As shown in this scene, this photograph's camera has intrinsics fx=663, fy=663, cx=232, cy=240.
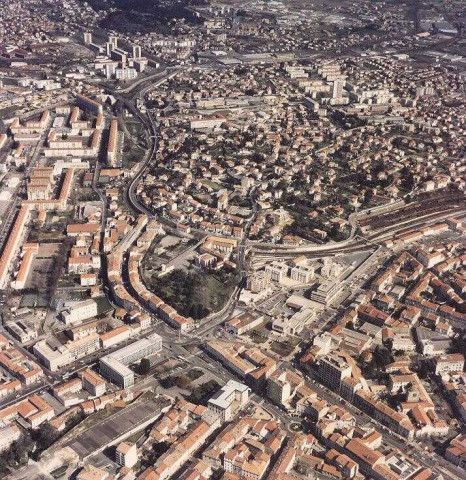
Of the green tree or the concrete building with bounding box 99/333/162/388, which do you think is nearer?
the concrete building with bounding box 99/333/162/388

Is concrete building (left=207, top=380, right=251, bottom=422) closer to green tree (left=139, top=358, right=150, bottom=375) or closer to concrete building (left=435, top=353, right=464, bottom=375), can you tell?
green tree (left=139, top=358, right=150, bottom=375)

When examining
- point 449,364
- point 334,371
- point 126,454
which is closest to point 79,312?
point 126,454

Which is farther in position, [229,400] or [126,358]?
[126,358]

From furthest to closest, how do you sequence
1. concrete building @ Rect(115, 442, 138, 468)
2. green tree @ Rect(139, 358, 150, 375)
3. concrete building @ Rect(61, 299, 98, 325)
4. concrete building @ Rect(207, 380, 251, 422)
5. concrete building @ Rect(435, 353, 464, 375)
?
1. concrete building @ Rect(61, 299, 98, 325)
2. concrete building @ Rect(435, 353, 464, 375)
3. green tree @ Rect(139, 358, 150, 375)
4. concrete building @ Rect(207, 380, 251, 422)
5. concrete building @ Rect(115, 442, 138, 468)

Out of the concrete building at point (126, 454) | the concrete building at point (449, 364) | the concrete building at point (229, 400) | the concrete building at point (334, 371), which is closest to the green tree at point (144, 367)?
the concrete building at point (229, 400)

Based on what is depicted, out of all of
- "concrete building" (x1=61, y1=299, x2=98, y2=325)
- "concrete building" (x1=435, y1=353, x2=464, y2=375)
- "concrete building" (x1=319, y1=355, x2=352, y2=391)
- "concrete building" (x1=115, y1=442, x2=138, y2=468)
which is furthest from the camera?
"concrete building" (x1=61, y1=299, x2=98, y2=325)

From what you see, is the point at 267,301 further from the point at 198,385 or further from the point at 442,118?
the point at 442,118

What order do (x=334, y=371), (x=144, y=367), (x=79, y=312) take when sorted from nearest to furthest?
(x=334, y=371)
(x=144, y=367)
(x=79, y=312)

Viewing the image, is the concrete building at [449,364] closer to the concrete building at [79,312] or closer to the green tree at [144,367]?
the green tree at [144,367]

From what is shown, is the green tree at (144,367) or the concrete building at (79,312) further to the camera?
the concrete building at (79,312)

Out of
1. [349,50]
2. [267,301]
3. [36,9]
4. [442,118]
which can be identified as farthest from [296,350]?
[36,9]

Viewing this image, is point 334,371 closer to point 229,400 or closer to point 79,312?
point 229,400

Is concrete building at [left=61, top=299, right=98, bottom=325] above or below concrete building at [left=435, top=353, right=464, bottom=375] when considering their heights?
below

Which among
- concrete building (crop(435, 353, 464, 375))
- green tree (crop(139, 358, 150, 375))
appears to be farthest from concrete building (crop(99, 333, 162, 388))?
concrete building (crop(435, 353, 464, 375))
